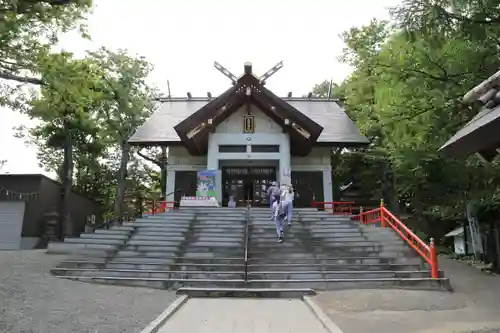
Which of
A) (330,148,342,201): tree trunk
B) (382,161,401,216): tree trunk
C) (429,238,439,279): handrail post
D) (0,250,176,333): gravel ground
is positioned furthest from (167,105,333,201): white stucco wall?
(0,250,176,333): gravel ground

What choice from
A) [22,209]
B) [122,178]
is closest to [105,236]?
[22,209]

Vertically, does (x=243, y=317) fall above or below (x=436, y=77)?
below

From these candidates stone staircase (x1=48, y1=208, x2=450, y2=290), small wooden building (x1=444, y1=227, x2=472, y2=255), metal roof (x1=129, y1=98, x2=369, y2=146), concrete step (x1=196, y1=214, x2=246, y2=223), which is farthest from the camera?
small wooden building (x1=444, y1=227, x2=472, y2=255)

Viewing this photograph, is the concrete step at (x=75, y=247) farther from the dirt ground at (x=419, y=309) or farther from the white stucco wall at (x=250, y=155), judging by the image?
the white stucco wall at (x=250, y=155)

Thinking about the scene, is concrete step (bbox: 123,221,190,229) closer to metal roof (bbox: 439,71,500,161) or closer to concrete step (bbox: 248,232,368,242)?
concrete step (bbox: 248,232,368,242)

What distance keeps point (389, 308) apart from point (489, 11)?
5.72 metres

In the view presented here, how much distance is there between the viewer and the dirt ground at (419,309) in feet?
21.2

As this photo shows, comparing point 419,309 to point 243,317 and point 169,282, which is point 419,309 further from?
point 169,282

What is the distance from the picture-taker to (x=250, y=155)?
68.8 feet

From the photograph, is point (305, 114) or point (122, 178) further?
point (122, 178)

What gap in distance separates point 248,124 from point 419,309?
14800 mm

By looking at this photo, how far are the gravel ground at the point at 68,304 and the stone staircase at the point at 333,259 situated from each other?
117 inches

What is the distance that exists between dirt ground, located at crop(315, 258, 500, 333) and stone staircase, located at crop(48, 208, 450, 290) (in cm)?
75

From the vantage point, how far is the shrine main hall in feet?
65.8
